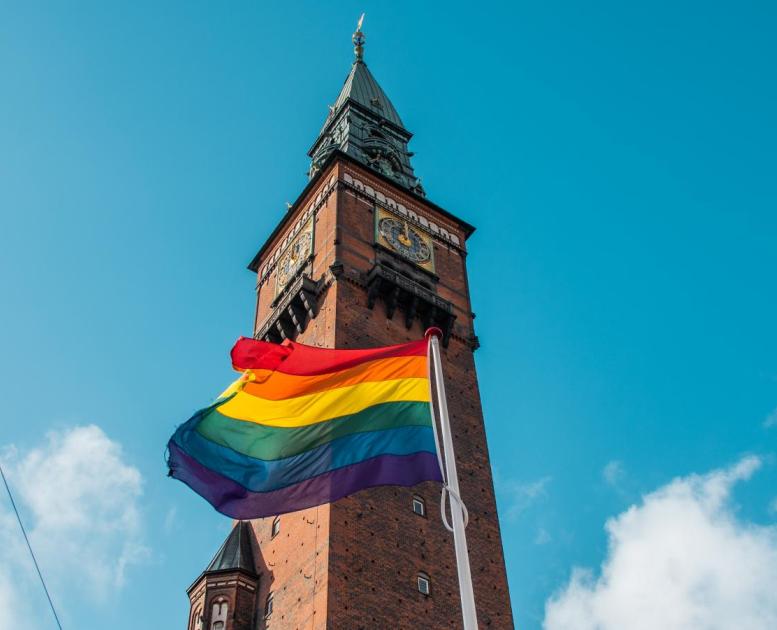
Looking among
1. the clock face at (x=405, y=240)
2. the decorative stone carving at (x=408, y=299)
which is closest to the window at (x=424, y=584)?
the decorative stone carving at (x=408, y=299)

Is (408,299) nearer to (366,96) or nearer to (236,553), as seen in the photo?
(236,553)

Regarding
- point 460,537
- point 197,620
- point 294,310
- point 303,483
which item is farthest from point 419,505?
point 460,537

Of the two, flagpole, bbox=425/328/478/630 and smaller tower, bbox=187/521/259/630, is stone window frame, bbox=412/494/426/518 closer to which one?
smaller tower, bbox=187/521/259/630

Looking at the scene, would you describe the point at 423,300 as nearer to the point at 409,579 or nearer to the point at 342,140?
the point at 409,579

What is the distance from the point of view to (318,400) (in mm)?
18719

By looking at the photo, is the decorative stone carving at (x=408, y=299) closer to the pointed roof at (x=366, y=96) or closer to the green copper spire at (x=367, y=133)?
the green copper spire at (x=367, y=133)

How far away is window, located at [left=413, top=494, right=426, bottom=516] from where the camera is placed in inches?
1337

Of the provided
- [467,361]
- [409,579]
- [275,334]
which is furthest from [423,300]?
[409,579]

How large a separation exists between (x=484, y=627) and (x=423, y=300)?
1490cm

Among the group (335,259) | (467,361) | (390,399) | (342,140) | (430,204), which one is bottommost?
(390,399)

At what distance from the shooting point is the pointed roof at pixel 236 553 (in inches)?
1335

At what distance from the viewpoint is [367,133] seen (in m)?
57.7

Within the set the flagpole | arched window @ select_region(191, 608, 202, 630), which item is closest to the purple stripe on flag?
the flagpole

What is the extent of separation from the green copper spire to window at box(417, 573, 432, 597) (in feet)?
75.9
